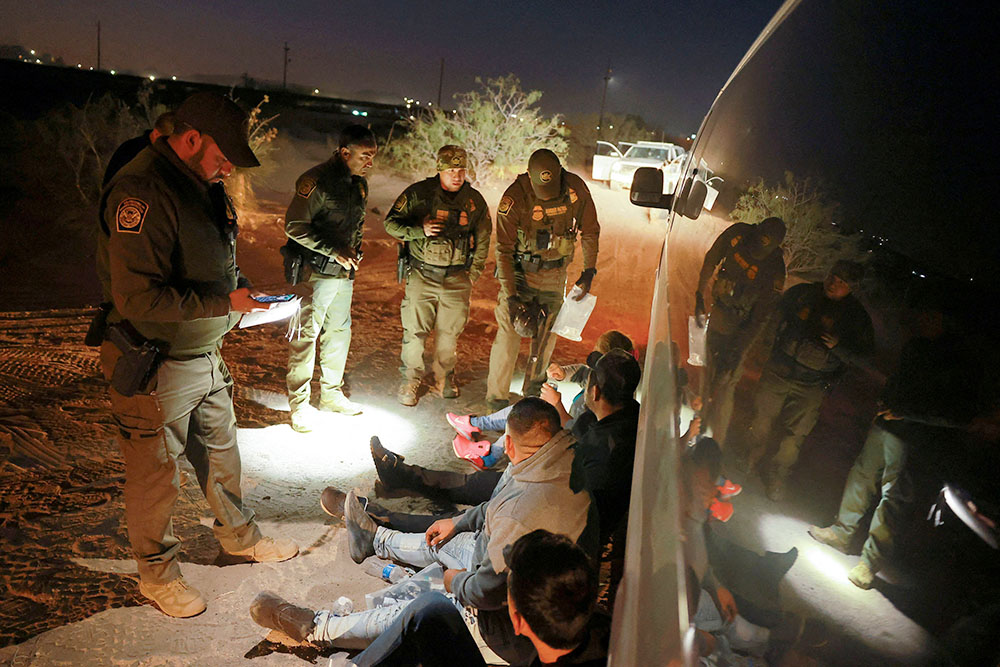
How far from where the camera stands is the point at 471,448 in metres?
4.34

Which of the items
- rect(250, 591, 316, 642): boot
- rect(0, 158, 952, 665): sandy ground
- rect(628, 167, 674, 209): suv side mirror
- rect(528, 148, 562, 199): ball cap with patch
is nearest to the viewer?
rect(0, 158, 952, 665): sandy ground

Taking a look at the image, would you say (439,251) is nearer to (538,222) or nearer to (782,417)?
(538,222)

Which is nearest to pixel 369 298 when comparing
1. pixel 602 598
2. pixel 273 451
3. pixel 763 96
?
pixel 273 451

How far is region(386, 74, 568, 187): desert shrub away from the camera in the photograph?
17984mm

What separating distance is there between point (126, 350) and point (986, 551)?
2.73m

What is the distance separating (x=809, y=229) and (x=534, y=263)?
13.8 feet

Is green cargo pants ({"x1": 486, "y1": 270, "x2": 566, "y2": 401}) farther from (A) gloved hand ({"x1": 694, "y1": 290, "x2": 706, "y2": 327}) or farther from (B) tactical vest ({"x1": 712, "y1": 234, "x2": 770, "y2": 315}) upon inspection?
(B) tactical vest ({"x1": 712, "y1": 234, "x2": 770, "y2": 315})

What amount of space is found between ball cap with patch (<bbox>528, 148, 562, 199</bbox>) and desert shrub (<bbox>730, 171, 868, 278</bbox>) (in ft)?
12.3

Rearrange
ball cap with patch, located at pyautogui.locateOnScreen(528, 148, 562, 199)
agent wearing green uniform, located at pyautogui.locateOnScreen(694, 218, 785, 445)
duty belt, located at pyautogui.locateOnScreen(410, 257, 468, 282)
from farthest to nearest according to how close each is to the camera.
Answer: duty belt, located at pyautogui.locateOnScreen(410, 257, 468, 282), ball cap with patch, located at pyautogui.locateOnScreen(528, 148, 562, 199), agent wearing green uniform, located at pyautogui.locateOnScreen(694, 218, 785, 445)

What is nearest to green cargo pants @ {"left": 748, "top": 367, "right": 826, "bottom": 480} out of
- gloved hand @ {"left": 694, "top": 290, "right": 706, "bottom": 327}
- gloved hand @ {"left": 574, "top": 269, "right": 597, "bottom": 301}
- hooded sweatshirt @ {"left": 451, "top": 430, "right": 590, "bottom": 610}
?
gloved hand @ {"left": 694, "top": 290, "right": 706, "bottom": 327}

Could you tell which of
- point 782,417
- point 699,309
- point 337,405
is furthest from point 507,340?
point 782,417

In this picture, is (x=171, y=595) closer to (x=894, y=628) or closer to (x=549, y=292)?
(x=894, y=628)

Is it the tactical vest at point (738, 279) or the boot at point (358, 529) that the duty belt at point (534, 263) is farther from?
the tactical vest at point (738, 279)

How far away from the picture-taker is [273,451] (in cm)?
442
